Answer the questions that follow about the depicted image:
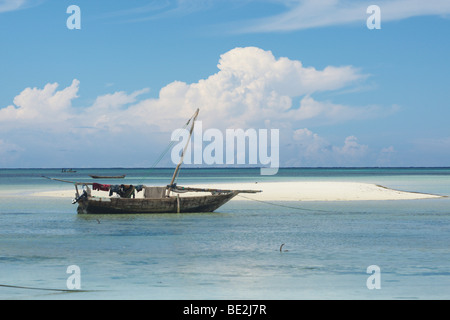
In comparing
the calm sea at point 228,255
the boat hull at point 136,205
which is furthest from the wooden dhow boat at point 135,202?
the calm sea at point 228,255

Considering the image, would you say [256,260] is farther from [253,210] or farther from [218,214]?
[253,210]

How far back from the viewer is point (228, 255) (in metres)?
21.4

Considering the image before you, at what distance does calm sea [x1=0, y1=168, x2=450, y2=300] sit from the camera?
15461 mm

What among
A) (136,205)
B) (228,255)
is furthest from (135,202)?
(228,255)

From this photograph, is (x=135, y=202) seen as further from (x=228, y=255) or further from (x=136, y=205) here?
(x=228, y=255)

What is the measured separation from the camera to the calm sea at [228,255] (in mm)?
15461

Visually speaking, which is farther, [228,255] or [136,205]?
[136,205]

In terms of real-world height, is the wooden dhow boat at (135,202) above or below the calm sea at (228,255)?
above

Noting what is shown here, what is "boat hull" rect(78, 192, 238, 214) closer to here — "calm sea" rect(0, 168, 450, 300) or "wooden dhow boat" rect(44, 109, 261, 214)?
"wooden dhow boat" rect(44, 109, 261, 214)

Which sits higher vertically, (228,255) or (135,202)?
(135,202)

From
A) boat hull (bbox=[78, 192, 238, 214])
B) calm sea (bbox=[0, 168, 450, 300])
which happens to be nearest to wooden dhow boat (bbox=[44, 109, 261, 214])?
boat hull (bbox=[78, 192, 238, 214])

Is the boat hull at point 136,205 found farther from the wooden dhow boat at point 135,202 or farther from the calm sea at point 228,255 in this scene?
the calm sea at point 228,255

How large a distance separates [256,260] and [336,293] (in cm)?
559
